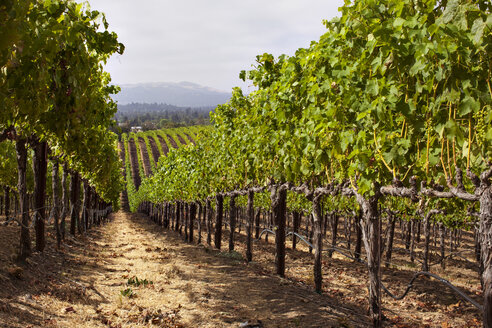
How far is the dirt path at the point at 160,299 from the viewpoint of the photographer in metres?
6.31

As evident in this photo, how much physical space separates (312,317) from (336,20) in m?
5.31

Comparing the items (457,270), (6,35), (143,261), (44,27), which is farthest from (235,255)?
(457,270)

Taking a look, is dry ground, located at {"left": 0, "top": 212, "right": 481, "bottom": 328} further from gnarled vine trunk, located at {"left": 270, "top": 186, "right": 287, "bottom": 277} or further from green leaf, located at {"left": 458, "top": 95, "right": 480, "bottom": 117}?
green leaf, located at {"left": 458, "top": 95, "right": 480, "bottom": 117}

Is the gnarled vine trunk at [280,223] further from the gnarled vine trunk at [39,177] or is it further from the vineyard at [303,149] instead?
the gnarled vine trunk at [39,177]

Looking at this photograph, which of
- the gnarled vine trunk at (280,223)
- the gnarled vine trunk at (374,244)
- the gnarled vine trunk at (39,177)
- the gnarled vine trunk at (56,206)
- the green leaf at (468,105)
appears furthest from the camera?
the gnarled vine trunk at (56,206)

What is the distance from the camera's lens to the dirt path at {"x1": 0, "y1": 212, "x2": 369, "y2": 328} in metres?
6.31

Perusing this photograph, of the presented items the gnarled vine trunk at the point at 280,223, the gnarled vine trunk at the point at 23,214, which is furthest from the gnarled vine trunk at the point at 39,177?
the gnarled vine trunk at the point at 280,223

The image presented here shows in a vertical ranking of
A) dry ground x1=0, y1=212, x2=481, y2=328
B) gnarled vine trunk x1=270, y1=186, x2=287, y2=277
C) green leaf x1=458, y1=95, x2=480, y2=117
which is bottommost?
dry ground x1=0, y1=212, x2=481, y2=328

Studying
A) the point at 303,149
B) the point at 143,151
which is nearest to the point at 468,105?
the point at 303,149

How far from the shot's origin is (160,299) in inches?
314

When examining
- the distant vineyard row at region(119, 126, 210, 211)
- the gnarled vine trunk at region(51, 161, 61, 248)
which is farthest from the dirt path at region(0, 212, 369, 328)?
the distant vineyard row at region(119, 126, 210, 211)

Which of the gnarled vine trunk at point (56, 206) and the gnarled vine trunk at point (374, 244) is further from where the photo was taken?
the gnarled vine trunk at point (56, 206)

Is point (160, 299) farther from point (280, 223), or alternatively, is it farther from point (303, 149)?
point (303, 149)

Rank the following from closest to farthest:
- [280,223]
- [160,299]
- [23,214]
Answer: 1. [160,299]
2. [23,214]
3. [280,223]
